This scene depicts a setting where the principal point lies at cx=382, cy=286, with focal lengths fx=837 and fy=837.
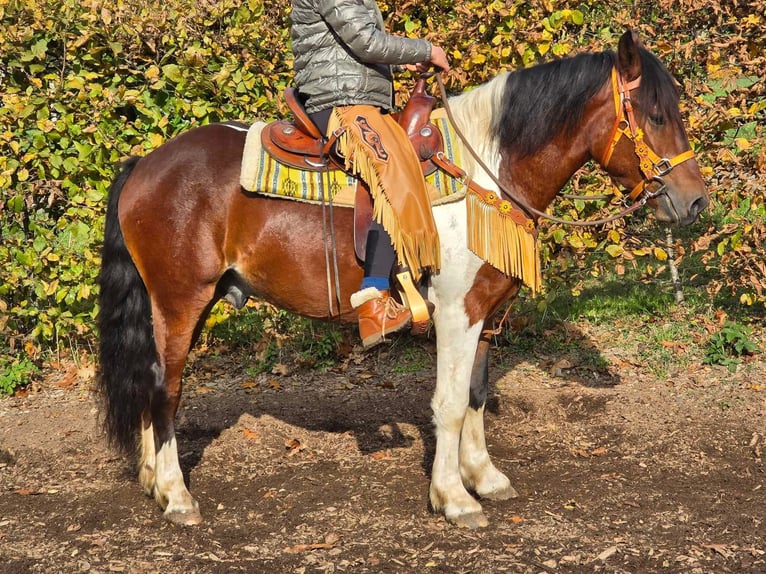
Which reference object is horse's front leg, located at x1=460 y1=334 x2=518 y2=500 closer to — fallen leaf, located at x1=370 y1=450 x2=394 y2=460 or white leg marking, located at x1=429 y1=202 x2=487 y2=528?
white leg marking, located at x1=429 y1=202 x2=487 y2=528

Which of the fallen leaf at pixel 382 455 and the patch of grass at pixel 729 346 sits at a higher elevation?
the patch of grass at pixel 729 346

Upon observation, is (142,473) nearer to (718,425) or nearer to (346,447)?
(346,447)

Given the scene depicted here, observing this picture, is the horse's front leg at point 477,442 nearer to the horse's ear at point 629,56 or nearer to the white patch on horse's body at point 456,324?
the white patch on horse's body at point 456,324

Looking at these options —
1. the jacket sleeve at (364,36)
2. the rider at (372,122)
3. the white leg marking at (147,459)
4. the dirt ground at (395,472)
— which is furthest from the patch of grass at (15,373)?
the jacket sleeve at (364,36)

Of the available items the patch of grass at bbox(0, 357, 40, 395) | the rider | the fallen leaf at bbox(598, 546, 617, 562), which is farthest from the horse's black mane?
the patch of grass at bbox(0, 357, 40, 395)

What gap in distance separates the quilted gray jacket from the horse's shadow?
2.19m

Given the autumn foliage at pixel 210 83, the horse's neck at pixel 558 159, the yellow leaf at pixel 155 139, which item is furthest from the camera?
the yellow leaf at pixel 155 139

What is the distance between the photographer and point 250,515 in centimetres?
431

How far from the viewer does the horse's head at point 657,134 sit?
3736mm

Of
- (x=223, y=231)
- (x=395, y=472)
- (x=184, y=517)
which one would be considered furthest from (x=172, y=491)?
(x=223, y=231)

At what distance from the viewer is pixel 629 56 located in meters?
3.71

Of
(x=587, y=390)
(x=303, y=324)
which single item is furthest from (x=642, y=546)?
(x=303, y=324)

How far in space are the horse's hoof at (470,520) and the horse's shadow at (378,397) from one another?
0.72 metres

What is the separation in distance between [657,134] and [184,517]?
2.95 metres
